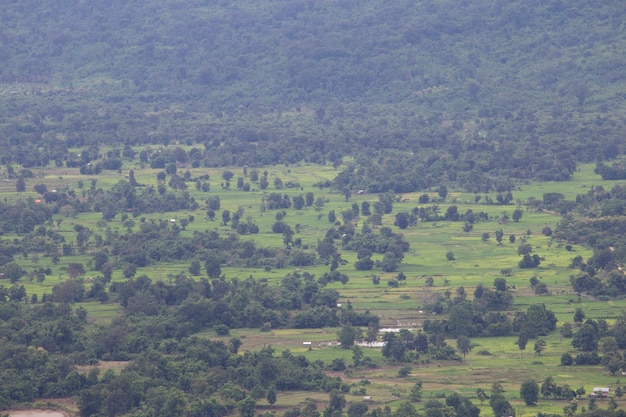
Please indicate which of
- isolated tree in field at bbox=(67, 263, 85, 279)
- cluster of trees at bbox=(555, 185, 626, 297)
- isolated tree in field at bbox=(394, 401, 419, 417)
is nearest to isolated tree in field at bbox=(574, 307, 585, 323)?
cluster of trees at bbox=(555, 185, 626, 297)

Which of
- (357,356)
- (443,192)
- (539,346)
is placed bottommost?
(357,356)

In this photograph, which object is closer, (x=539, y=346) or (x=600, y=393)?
(x=600, y=393)

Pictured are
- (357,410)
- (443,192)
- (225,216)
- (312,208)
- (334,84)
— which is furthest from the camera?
(334,84)

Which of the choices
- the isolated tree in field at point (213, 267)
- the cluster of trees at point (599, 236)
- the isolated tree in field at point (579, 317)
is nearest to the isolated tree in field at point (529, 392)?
the isolated tree in field at point (579, 317)

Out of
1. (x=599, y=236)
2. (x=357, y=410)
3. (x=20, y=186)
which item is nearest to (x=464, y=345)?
(x=357, y=410)

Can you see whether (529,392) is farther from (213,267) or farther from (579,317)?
(213,267)

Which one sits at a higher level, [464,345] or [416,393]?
[464,345]
